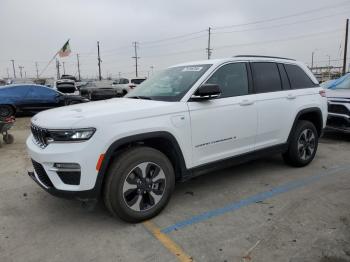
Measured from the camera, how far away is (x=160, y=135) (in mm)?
3488

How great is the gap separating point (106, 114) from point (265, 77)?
2638mm

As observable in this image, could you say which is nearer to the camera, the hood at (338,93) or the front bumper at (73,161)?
the front bumper at (73,161)

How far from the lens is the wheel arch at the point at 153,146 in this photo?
3188 mm

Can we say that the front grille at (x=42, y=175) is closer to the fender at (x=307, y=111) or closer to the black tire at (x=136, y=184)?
the black tire at (x=136, y=184)

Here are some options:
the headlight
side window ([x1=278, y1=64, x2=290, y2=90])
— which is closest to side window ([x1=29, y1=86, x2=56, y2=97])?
side window ([x1=278, y1=64, x2=290, y2=90])

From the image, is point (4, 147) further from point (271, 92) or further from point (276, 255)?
point (276, 255)

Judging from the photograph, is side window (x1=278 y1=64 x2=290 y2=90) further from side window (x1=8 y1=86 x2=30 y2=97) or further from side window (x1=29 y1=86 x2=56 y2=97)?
side window (x1=8 y1=86 x2=30 y2=97)

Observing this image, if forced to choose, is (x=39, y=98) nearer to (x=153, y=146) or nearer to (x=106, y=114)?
(x=153, y=146)

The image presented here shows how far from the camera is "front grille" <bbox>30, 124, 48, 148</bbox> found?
3.27m

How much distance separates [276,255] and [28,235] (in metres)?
2.49

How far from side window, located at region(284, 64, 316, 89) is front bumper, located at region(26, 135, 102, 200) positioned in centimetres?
351

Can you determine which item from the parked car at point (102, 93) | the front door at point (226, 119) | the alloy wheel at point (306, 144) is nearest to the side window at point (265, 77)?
the front door at point (226, 119)

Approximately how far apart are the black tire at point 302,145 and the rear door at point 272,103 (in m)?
0.24

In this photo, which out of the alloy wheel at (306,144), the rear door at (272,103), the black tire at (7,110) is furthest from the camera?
the black tire at (7,110)
